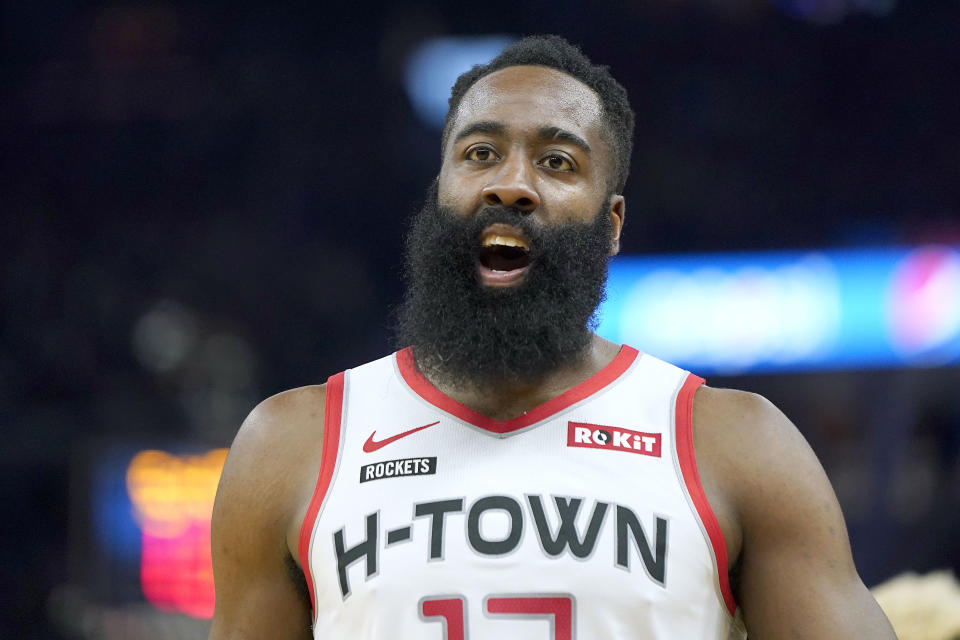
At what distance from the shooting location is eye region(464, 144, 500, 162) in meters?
2.35

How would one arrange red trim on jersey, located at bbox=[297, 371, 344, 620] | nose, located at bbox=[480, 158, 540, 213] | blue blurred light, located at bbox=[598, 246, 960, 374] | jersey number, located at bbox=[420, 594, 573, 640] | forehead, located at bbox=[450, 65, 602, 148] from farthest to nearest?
1. blue blurred light, located at bbox=[598, 246, 960, 374]
2. forehead, located at bbox=[450, 65, 602, 148]
3. nose, located at bbox=[480, 158, 540, 213]
4. red trim on jersey, located at bbox=[297, 371, 344, 620]
5. jersey number, located at bbox=[420, 594, 573, 640]

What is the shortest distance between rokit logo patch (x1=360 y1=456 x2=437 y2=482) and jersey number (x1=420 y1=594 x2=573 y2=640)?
26 centimetres

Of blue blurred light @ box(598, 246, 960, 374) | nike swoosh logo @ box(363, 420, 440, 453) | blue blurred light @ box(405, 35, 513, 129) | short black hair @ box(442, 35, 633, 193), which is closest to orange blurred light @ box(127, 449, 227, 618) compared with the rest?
blue blurred light @ box(598, 246, 960, 374)

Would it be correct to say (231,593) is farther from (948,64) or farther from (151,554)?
(948,64)

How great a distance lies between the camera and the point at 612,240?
2510mm

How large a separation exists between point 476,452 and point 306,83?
26.5ft

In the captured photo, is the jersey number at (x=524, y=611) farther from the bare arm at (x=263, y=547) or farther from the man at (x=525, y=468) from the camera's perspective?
the bare arm at (x=263, y=547)

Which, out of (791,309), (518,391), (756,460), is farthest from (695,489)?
(791,309)

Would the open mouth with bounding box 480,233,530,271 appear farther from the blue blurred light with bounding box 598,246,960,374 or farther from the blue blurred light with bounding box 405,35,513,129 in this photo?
the blue blurred light with bounding box 405,35,513,129

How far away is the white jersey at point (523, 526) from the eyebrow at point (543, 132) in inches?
18.7

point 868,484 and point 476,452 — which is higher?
point 868,484

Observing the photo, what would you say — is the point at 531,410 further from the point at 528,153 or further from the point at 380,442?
the point at 528,153

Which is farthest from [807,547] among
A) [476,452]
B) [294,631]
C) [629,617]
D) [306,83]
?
[306,83]

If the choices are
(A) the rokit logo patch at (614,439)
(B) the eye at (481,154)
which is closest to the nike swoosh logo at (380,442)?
(A) the rokit logo patch at (614,439)
